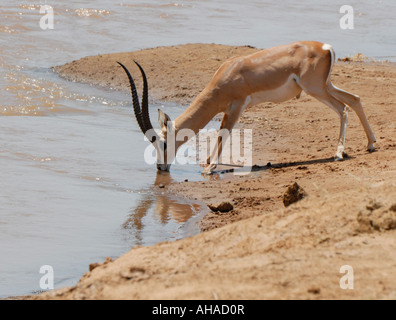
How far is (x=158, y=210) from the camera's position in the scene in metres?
8.20

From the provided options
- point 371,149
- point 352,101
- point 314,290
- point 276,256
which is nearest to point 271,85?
point 352,101

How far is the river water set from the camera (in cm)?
698

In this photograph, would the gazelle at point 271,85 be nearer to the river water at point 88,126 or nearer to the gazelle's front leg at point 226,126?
the gazelle's front leg at point 226,126

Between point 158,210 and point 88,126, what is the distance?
13.1ft

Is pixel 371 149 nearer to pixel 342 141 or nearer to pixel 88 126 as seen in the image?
pixel 342 141

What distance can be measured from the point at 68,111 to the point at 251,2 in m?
15.7

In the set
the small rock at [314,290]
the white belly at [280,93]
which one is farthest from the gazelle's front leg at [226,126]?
the small rock at [314,290]

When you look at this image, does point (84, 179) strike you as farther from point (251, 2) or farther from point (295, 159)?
point (251, 2)

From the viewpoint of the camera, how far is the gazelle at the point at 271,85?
959 centimetres

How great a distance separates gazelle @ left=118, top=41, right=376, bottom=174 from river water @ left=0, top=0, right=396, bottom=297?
0.68m

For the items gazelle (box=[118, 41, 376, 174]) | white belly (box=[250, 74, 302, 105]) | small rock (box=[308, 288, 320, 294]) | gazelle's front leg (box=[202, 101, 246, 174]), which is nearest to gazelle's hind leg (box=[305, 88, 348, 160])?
gazelle (box=[118, 41, 376, 174])

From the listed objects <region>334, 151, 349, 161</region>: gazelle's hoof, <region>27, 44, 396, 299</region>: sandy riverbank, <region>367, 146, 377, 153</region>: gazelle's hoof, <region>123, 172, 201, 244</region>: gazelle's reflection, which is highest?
<region>27, 44, 396, 299</region>: sandy riverbank

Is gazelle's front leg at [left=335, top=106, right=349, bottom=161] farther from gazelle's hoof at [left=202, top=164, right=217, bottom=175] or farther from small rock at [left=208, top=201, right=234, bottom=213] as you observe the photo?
small rock at [left=208, top=201, right=234, bottom=213]
